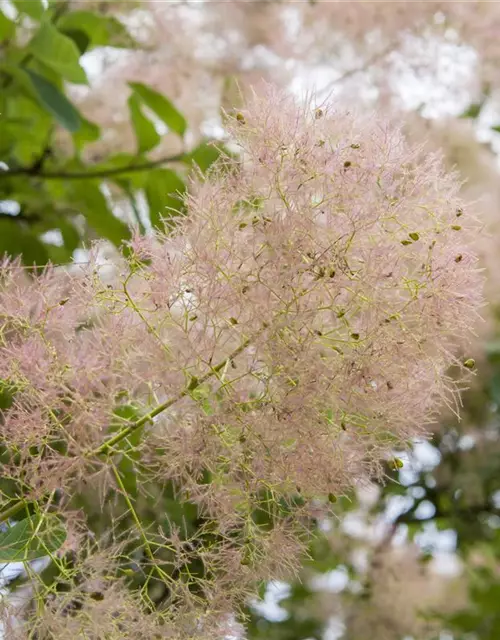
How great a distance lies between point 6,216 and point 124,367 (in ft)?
2.81

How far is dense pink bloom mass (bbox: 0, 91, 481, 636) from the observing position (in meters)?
0.92

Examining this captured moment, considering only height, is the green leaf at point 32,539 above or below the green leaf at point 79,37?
below

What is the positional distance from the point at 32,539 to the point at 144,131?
103 cm

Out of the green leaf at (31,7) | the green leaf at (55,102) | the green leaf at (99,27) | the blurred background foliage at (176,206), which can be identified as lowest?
the blurred background foliage at (176,206)

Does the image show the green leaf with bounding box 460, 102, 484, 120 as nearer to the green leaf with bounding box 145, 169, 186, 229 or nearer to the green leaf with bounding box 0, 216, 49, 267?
the green leaf with bounding box 145, 169, 186, 229

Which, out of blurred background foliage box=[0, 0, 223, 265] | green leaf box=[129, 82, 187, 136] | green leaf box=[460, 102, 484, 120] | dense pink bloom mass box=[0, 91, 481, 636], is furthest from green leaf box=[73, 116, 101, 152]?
green leaf box=[460, 102, 484, 120]

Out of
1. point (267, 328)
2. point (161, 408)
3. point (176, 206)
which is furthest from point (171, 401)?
point (176, 206)

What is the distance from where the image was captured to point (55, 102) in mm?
1582

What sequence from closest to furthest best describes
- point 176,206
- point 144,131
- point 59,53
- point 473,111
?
point 176,206 → point 59,53 → point 144,131 → point 473,111

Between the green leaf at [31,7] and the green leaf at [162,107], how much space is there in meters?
0.31

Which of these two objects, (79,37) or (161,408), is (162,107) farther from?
(161,408)

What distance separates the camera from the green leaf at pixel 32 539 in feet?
3.04

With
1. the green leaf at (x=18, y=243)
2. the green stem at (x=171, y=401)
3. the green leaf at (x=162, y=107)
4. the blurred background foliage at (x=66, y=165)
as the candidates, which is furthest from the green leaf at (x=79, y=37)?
the green stem at (x=171, y=401)

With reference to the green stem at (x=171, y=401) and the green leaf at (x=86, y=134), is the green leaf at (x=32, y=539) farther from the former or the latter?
the green leaf at (x=86, y=134)
